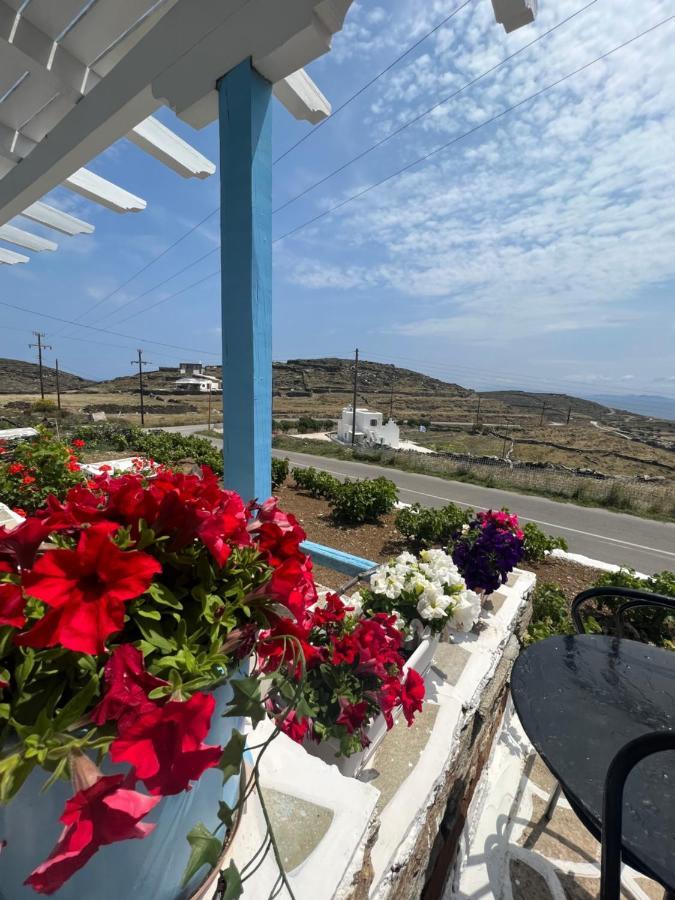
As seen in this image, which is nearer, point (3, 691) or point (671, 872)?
point (3, 691)

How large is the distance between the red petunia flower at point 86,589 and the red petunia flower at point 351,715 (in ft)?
2.88

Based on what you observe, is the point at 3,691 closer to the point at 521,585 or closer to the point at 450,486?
the point at 521,585

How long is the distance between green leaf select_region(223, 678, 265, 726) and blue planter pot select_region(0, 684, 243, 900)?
3.3 inches

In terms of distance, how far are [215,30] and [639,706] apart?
228cm

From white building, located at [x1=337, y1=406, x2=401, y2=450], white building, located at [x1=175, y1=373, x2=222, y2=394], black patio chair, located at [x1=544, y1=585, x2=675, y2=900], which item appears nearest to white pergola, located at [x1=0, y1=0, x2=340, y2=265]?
black patio chair, located at [x1=544, y1=585, x2=675, y2=900]

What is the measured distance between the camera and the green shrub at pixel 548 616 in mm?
2738

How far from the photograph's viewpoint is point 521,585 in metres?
2.55

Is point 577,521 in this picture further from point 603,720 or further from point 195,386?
point 195,386

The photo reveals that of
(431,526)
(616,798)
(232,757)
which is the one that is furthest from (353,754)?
(431,526)

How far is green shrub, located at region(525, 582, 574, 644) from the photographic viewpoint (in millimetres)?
2738

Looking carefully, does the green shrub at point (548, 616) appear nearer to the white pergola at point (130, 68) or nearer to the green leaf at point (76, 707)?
the green leaf at point (76, 707)

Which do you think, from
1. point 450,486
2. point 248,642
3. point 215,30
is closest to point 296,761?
point 248,642

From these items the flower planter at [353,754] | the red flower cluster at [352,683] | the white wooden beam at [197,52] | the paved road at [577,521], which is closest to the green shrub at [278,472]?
the paved road at [577,521]

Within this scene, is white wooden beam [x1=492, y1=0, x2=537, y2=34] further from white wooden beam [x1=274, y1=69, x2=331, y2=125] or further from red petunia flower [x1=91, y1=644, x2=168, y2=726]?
red petunia flower [x1=91, y1=644, x2=168, y2=726]
